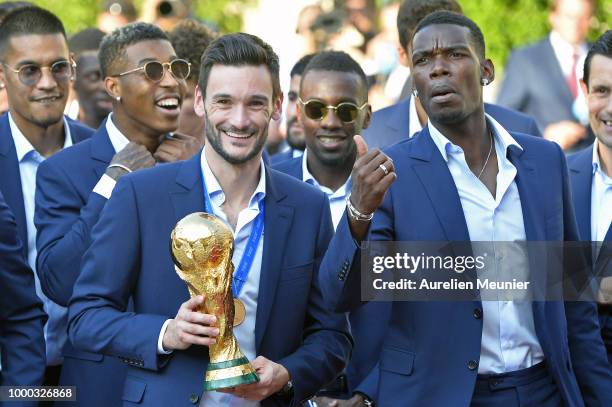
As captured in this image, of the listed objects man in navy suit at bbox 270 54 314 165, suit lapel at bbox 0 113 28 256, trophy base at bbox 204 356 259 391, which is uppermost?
man in navy suit at bbox 270 54 314 165

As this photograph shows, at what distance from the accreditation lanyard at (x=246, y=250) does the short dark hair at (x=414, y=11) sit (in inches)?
119

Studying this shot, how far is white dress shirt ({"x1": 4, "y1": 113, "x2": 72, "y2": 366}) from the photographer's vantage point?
6414 mm

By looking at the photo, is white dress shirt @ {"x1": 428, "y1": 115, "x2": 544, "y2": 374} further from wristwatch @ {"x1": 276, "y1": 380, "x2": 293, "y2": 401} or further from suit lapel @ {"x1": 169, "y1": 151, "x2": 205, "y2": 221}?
suit lapel @ {"x1": 169, "y1": 151, "x2": 205, "y2": 221}

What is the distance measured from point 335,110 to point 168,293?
7.21ft

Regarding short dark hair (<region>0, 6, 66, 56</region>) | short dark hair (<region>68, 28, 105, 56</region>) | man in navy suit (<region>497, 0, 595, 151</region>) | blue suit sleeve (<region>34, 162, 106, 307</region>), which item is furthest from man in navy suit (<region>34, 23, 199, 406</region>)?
man in navy suit (<region>497, 0, 595, 151</region>)

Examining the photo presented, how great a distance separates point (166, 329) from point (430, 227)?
123 centimetres

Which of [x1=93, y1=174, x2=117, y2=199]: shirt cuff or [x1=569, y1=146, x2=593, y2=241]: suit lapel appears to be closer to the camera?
[x1=93, y1=174, x2=117, y2=199]: shirt cuff

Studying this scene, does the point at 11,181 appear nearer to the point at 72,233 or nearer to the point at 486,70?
the point at 72,233

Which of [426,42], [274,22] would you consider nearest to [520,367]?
[426,42]

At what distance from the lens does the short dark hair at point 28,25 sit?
709 centimetres

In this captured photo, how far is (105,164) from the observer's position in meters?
6.45

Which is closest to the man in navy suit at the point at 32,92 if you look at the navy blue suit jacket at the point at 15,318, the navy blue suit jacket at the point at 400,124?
the navy blue suit jacket at the point at 15,318

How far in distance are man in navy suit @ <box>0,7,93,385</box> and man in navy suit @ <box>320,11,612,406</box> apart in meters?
2.14

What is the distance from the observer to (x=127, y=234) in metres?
5.30
